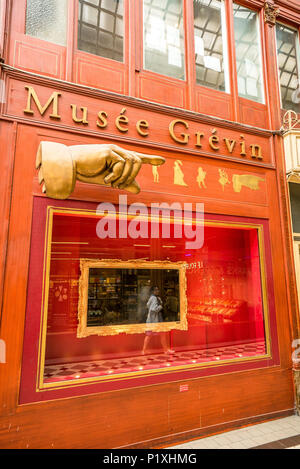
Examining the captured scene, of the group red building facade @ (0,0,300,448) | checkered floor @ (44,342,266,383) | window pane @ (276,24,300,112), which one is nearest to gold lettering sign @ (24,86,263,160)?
red building facade @ (0,0,300,448)

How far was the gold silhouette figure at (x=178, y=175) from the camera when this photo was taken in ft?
16.6

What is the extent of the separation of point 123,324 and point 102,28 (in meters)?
5.51

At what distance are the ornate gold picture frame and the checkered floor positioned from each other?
51 cm

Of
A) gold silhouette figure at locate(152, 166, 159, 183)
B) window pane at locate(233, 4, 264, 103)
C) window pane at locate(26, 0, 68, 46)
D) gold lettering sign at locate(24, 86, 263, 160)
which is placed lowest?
gold silhouette figure at locate(152, 166, 159, 183)

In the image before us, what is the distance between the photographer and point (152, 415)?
424cm

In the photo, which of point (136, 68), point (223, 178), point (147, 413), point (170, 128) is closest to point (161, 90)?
point (136, 68)

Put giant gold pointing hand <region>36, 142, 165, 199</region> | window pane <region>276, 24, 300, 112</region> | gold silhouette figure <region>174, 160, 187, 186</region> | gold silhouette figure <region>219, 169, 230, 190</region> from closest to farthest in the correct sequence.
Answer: giant gold pointing hand <region>36, 142, 165, 199</region>
gold silhouette figure <region>174, 160, 187, 186</region>
gold silhouette figure <region>219, 169, 230, 190</region>
window pane <region>276, 24, 300, 112</region>

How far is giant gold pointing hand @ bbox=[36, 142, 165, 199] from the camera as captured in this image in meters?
3.20

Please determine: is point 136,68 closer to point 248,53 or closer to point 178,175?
point 178,175

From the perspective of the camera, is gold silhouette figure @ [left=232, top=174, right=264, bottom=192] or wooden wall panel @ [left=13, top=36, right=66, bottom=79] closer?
wooden wall panel @ [left=13, top=36, right=66, bottom=79]

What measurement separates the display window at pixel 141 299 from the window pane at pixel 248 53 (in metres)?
3.10

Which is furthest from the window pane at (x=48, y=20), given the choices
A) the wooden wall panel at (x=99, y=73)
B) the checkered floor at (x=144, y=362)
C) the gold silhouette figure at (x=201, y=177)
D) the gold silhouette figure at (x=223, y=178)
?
the checkered floor at (x=144, y=362)

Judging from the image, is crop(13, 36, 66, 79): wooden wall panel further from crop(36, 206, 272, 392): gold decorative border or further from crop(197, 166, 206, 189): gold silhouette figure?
crop(197, 166, 206, 189): gold silhouette figure
